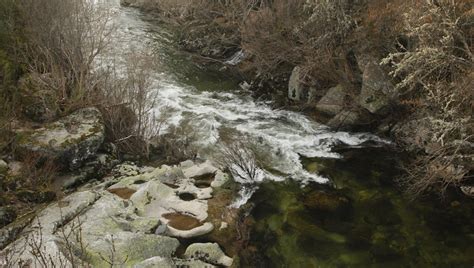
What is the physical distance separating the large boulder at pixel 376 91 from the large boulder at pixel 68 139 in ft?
27.2

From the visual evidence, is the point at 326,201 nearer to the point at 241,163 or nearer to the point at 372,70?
the point at 241,163

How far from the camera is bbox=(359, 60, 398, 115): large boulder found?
1373 centimetres

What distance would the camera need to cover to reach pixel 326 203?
10.6 m

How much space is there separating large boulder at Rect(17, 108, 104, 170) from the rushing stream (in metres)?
3.15

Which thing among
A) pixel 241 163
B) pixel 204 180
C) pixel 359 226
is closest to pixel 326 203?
pixel 359 226

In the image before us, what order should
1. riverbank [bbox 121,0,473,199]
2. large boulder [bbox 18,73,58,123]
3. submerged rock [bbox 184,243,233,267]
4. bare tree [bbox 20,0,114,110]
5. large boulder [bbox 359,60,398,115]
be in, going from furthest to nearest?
large boulder [bbox 359,60,398,115] → bare tree [bbox 20,0,114,110] → large boulder [bbox 18,73,58,123] → riverbank [bbox 121,0,473,199] → submerged rock [bbox 184,243,233,267]

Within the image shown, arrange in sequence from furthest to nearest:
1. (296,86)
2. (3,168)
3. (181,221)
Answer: (296,86), (3,168), (181,221)

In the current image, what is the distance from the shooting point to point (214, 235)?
9.35 m

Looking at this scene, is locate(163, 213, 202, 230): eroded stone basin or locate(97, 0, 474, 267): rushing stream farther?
locate(163, 213, 202, 230): eroded stone basin

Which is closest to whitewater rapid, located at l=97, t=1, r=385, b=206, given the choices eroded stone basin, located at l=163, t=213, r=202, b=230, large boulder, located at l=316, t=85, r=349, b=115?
large boulder, located at l=316, t=85, r=349, b=115

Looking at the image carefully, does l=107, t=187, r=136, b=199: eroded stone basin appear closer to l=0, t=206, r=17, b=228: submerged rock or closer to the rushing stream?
l=0, t=206, r=17, b=228: submerged rock

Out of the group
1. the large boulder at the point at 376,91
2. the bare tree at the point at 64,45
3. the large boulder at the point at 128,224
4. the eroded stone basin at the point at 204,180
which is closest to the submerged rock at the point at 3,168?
the large boulder at the point at 128,224

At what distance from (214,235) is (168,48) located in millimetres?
16511

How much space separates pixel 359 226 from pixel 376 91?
5711 mm
